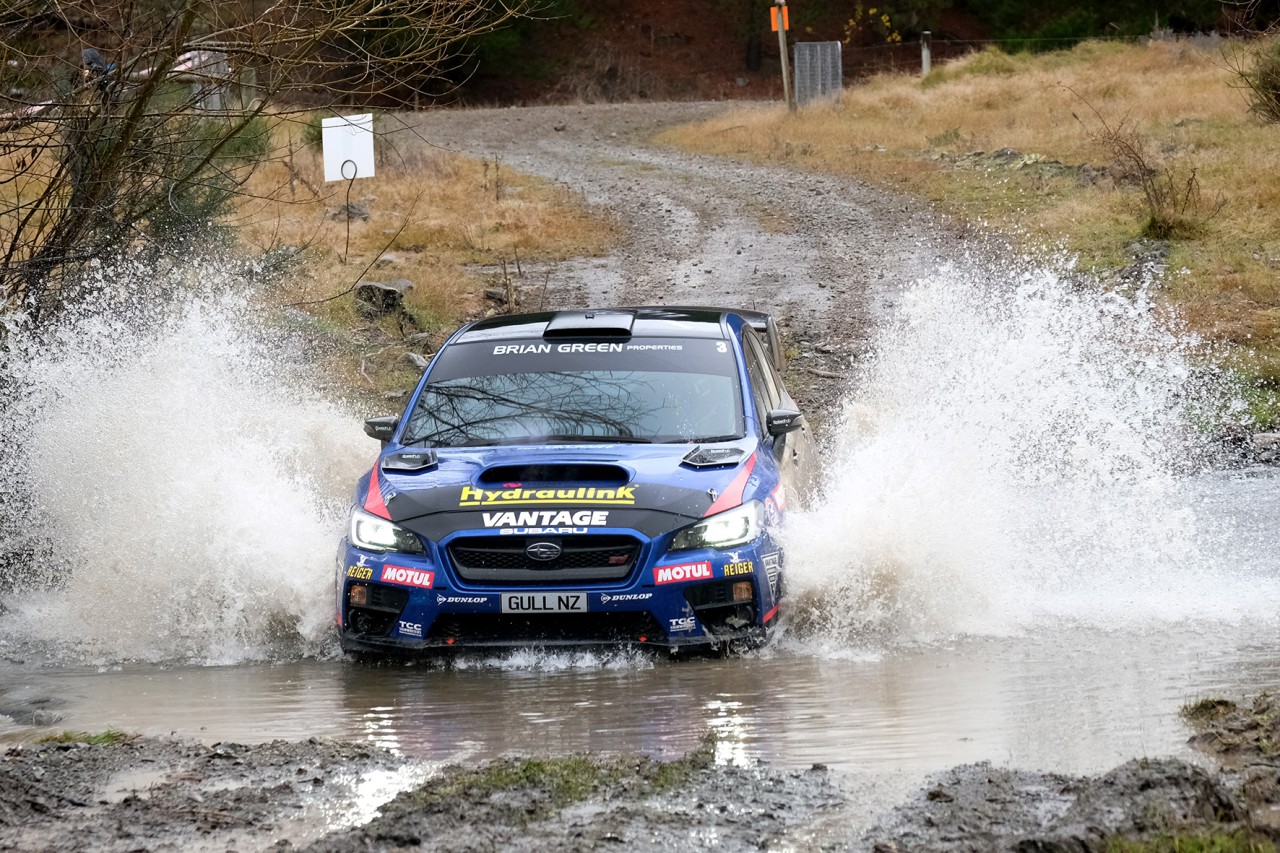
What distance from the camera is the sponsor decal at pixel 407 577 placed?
700cm

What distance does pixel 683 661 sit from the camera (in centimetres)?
705

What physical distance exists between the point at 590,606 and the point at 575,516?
406 millimetres

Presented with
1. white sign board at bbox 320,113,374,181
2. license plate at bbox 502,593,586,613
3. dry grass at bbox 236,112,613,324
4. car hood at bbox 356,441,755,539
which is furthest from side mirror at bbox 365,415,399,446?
white sign board at bbox 320,113,374,181

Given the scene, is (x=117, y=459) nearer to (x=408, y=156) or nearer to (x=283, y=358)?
(x=283, y=358)

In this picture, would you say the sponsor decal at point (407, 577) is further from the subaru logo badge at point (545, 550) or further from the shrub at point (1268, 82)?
the shrub at point (1268, 82)

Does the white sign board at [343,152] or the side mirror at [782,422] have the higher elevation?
the white sign board at [343,152]

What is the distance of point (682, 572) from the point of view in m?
6.93

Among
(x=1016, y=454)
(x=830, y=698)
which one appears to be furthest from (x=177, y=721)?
(x=1016, y=454)

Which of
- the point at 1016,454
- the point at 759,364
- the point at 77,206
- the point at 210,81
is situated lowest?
the point at 1016,454

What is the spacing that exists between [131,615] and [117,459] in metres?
1.87

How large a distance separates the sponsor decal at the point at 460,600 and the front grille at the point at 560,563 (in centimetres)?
8

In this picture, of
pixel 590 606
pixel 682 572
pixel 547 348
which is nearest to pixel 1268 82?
pixel 547 348

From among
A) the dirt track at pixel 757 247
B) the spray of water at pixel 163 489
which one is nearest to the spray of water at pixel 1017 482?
the dirt track at pixel 757 247

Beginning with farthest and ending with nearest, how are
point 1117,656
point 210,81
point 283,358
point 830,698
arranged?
point 283,358 < point 210,81 < point 1117,656 < point 830,698
